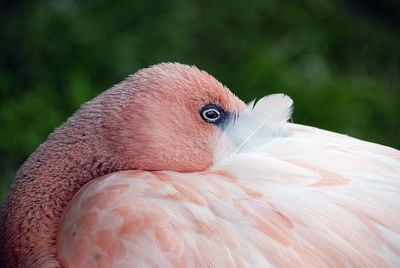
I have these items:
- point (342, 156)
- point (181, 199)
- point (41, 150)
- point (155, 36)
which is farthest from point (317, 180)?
point (155, 36)

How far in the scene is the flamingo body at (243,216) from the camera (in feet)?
6.20

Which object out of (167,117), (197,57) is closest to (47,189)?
(167,117)

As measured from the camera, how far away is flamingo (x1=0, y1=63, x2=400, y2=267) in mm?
1905

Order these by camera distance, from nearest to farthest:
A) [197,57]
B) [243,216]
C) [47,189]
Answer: [243,216]
[47,189]
[197,57]

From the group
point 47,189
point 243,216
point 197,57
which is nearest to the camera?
point 243,216

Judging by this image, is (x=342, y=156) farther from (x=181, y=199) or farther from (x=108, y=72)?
(x=108, y=72)

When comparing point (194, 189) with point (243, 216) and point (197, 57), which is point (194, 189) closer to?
point (243, 216)

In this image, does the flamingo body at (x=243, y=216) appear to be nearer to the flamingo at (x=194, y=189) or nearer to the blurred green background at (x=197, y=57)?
the flamingo at (x=194, y=189)

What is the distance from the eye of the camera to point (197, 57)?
4.53 meters

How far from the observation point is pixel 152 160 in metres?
2.10

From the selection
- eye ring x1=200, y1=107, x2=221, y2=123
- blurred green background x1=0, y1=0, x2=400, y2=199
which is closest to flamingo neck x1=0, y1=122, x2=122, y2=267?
eye ring x1=200, y1=107, x2=221, y2=123

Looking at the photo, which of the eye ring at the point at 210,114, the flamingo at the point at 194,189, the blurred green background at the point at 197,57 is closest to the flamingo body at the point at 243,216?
the flamingo at the point at 194,189

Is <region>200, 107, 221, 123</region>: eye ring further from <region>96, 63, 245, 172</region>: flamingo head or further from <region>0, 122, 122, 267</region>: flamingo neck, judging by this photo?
<region>0, 122, 122, 267</region>: flamingo neck

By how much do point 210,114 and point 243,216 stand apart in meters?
0.34
